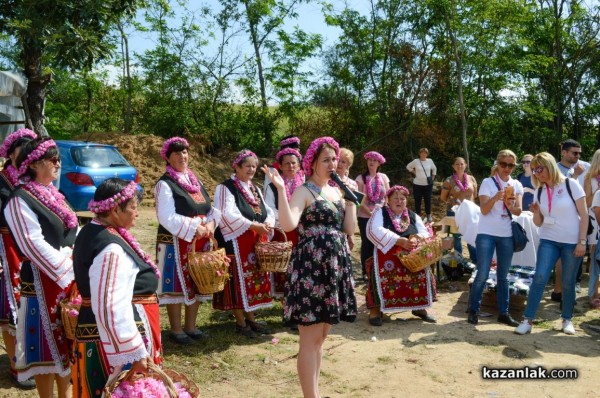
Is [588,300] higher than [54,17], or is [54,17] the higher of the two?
[54,17]

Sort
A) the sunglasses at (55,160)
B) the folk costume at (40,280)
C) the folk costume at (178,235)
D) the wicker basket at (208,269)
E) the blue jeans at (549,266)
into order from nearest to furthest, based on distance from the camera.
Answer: the folk costume at (40,280) < the sunglasses at (55,160) < the wicker basket at (208,269) < the folk costume at (178,235) < the blue jeans at (549,266)

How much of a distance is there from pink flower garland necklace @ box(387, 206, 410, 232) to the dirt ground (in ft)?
3.45

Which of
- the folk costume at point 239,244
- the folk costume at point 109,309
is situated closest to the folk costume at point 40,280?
the folk costume at point 109,309

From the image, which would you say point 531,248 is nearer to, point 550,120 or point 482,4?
point 482,4

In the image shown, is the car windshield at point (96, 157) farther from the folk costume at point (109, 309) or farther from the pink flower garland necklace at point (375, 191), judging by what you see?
the folk costume at point (109, 309)

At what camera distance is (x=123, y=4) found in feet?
34.3

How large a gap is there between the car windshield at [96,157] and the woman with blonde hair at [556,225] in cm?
839

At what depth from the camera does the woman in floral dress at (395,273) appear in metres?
6.14

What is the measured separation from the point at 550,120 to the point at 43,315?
59.3ft

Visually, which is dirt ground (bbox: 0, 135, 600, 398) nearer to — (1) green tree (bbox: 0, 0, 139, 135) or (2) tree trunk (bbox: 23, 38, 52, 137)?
(1) green tree (bbox: 0, 0, 139, 135)

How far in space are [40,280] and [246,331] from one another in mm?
2495

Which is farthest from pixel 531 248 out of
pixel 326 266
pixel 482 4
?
pixel 482 4

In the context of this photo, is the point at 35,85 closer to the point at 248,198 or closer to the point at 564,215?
the point at 248,198

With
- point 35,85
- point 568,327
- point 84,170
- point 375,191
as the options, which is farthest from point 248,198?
point 35,85
